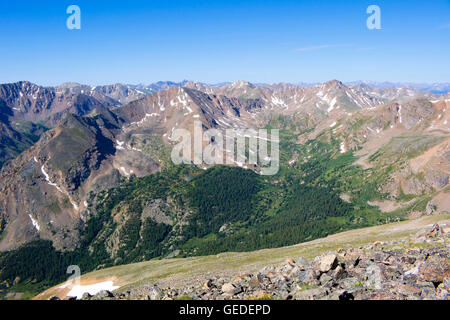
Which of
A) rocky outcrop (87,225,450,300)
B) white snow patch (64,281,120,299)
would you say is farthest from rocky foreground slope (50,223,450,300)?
white snow patch (64,281,120,299)

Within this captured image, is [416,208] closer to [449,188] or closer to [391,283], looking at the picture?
[449,188]

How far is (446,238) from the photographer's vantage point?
41688mm

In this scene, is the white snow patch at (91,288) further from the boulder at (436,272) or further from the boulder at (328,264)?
the boulder at (436,272)

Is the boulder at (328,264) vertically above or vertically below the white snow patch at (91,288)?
above

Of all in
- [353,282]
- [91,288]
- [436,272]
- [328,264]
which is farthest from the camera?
[91,288]

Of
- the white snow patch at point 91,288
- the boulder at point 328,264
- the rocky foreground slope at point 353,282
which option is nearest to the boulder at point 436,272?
the rocky foreground slope at point 353,282

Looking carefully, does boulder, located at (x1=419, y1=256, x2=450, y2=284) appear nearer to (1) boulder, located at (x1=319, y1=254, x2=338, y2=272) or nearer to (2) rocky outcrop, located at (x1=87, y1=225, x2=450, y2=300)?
(2) rocky outcrop, located at (x1=87, y1=225, x2=450, y2=300)

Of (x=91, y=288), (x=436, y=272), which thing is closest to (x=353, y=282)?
(x=436, y=272)

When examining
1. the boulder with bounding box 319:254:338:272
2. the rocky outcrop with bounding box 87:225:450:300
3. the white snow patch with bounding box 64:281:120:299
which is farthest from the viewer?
the white snow patch with bounding box 64:281:120:299

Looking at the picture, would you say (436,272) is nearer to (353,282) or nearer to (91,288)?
(353,282)

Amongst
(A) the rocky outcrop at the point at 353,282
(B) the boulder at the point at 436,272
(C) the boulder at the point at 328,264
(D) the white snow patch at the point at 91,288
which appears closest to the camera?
(A) the rocky outcrop at the point at 353,282

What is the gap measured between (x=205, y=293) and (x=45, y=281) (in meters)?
221
